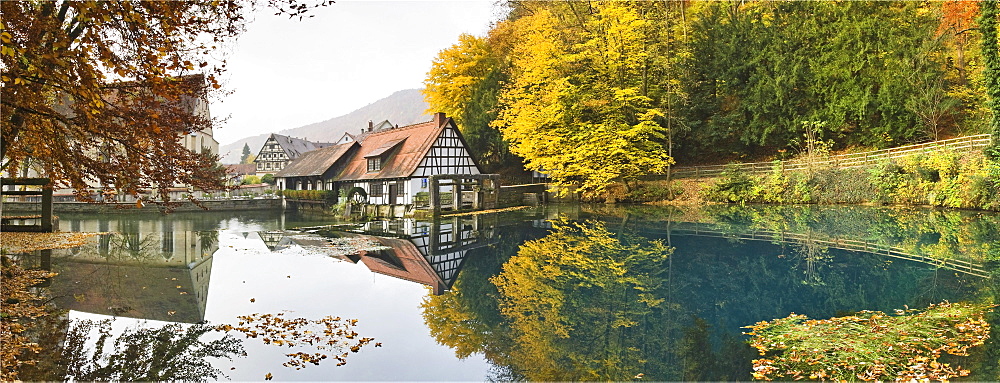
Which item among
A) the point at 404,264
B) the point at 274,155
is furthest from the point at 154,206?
the point at 274,155

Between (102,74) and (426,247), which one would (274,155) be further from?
(102,74)

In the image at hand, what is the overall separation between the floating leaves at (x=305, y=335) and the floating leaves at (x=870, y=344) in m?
4.12

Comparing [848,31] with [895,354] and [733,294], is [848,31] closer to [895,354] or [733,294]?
[733,294]

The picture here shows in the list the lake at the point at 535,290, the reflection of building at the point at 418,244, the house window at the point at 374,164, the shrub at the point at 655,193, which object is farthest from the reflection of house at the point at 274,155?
the lake at the point at 535,290

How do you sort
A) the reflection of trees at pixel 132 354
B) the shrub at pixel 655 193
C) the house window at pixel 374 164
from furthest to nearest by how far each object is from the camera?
the house window at pixel 374 164 → the shrub at pixel 655 193 → the reflection of trees at pixel 132 354

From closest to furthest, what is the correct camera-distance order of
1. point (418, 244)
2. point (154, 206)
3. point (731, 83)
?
point (418, 244) → point (731, 83) → point (154, 206)

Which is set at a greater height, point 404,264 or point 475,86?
point 475,86

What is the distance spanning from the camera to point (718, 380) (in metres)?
4.93

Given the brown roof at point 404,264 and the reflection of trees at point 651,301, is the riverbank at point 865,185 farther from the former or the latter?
the brown roof at point 404,264

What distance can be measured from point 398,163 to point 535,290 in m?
23.1

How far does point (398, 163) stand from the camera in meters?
30.7

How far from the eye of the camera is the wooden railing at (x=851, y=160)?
22359mm

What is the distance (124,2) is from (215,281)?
599 centimetres

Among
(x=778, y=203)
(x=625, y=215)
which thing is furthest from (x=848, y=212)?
(x=625, y=215)
